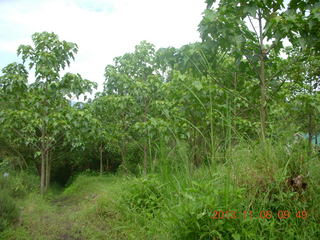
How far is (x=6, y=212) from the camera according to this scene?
3.84 meters

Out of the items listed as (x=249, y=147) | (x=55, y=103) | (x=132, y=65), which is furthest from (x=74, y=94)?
(x=249, y=147)

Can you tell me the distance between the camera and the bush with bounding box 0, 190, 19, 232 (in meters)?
3.53

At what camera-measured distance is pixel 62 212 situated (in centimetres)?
492

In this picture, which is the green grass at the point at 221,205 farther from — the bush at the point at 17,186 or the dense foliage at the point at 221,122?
the bush at the point at 17,186

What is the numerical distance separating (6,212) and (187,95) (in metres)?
2.83

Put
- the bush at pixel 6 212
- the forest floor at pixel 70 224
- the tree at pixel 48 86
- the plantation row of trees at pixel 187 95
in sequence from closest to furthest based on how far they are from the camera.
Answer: the plantation row of trees at pixel 187 95, the forest floor at pixel 70 224, the bush at pixel 6 212, the tree at pixel 48 86

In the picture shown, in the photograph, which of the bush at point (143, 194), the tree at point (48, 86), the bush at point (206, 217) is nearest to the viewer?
the bush at point (206, 217)

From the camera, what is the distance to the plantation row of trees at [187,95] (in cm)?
285

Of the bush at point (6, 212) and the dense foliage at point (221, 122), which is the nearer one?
the dense foliage at point (221, 122)
